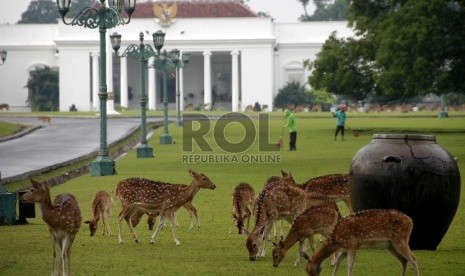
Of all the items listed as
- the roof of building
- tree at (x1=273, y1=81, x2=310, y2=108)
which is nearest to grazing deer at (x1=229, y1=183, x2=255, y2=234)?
tree at (x1=273, y1=81, x2=310, y2=108)

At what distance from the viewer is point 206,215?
21.1 m

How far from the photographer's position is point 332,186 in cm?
1741

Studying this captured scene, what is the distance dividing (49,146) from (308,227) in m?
34.0

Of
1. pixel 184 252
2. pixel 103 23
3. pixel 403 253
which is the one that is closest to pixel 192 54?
pixel 103 23

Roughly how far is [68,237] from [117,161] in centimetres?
2624

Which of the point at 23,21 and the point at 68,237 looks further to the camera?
the point at 23,21

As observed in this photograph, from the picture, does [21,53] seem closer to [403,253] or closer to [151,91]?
[151,91]

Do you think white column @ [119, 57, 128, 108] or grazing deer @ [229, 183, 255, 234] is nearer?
grazing deer @ [229, 183, 255, 234]

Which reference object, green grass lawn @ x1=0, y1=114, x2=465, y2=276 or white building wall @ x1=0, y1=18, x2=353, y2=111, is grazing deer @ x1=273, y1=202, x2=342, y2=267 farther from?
white building wall @ x1=0, y1=18, x2=353, y2=111

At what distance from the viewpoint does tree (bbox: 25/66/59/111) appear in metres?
123

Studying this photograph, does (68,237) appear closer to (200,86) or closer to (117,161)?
(117,161)

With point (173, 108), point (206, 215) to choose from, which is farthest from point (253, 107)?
point (206, 215)

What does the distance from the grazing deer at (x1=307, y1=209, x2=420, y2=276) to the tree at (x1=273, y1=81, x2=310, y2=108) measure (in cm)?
10771

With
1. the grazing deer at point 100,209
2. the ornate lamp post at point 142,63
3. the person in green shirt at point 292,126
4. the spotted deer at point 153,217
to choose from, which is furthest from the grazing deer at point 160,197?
the person in green shirt at point 292,126
